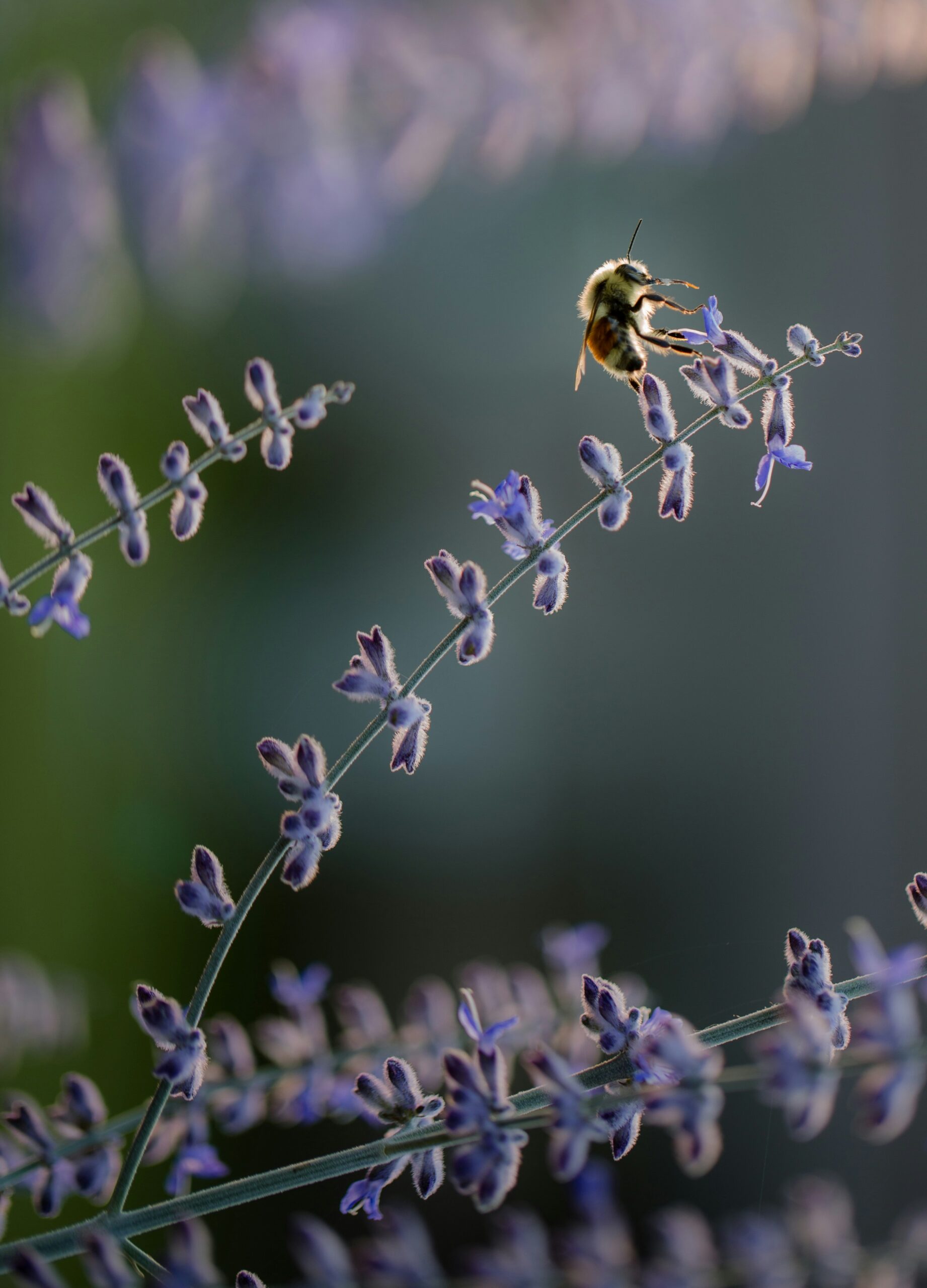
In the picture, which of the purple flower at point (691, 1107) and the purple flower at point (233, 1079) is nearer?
the purple flower at point (691, 1107)

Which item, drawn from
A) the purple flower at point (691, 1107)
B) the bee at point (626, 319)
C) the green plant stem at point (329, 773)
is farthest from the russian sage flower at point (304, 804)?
the bee at point (626, 319)

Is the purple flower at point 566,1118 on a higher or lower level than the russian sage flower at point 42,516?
lower

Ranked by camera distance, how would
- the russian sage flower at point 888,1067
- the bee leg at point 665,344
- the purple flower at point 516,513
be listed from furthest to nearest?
1. the bee leg at point 665,344
2. the purple flower at point 516,513
3. the russian sage flower at point 888,1067

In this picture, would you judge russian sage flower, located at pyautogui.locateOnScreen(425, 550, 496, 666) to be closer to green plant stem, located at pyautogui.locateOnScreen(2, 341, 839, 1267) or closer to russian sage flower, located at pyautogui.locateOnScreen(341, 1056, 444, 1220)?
green plant stem, located at pyautogui.locateOnScreen(2, 341, 839, 1267)

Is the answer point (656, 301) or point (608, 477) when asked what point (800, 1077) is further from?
point (656, 301)

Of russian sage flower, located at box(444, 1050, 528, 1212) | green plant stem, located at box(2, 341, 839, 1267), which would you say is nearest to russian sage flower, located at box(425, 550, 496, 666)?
green plant stem, located at box(2, 341, 839, 1267)

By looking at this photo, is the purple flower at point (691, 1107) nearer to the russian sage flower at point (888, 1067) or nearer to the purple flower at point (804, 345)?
the russian sage flower at point (888, 1067)

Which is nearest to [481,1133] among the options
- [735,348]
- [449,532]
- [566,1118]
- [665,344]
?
[566,1118]
